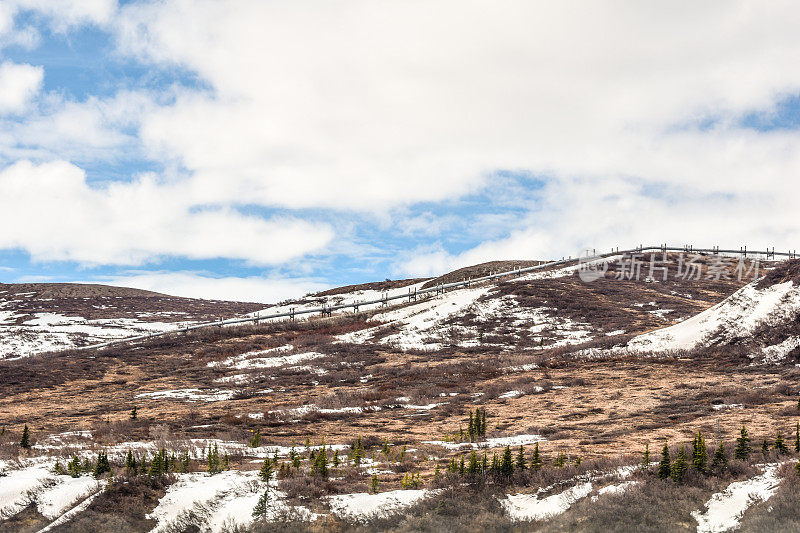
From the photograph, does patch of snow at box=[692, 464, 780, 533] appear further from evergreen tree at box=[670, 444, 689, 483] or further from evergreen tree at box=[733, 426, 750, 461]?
evergreen tree at box=[733, 426, 750, 461]

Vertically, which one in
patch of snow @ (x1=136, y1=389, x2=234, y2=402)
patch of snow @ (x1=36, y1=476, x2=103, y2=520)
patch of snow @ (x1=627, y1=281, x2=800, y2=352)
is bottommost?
patch of snow @ (x1=136, y1=389, x2=234, y2=402)

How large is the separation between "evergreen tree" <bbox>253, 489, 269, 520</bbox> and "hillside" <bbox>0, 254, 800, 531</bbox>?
0.11 m

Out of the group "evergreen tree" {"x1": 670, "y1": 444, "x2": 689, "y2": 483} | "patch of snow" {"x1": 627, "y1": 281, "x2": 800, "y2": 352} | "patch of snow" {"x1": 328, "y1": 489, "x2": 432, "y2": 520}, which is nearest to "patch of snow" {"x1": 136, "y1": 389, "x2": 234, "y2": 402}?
"patch of snow" {"x1": 328, "y1": 489, "x2": 432, "y2": 520}

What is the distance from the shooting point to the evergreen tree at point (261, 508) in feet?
35.9

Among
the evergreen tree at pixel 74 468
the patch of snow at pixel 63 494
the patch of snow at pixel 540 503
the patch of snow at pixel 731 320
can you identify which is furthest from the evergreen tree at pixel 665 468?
the patch of snow at pixel 731 320

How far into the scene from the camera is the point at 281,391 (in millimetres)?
32781

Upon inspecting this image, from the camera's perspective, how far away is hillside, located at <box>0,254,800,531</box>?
11172 millimetres

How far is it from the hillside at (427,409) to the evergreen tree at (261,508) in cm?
11

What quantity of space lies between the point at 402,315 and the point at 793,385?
38.9m

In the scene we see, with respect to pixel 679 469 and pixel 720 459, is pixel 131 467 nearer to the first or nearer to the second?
pixel 679 469

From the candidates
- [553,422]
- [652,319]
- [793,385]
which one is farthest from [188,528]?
[652,319]

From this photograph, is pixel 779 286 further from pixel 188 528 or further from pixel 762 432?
pixel 188 528

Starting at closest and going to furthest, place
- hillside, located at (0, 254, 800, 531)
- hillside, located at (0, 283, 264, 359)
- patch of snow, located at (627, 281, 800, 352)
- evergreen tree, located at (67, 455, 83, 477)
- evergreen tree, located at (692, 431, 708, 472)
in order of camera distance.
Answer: hillside, located at (0, 254, 800, 531)
evergreen tree, located at (692, 431, 708, 472)
evergreen tree, located at (67, 455, 83, 477)
patch of snow, located at (627, 281, 800, 352)
hillside, located at (0, 283, 264, 359)

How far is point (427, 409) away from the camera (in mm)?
25734
